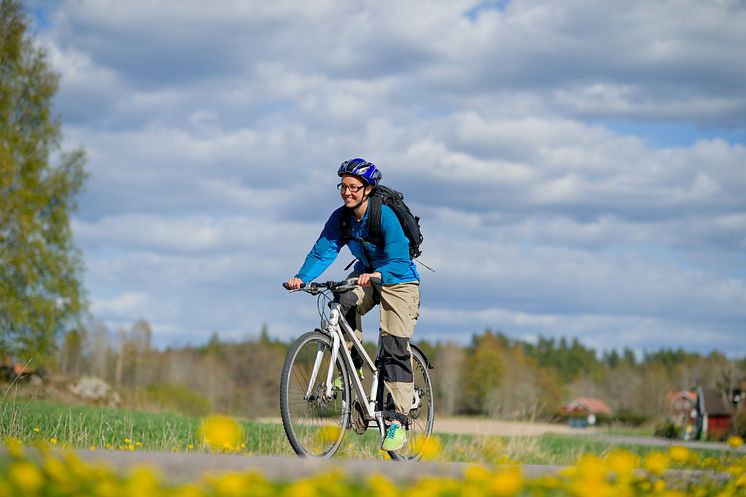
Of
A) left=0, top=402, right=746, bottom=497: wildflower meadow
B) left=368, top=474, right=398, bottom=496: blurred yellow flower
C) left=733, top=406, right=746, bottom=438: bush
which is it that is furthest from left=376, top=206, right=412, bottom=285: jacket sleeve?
left=733, top=406, right=746, bottom=438: bush

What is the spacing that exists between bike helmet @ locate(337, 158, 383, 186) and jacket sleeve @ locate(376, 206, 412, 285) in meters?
0.27

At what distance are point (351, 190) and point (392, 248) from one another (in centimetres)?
58

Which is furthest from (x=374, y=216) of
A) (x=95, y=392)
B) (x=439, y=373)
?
(x=439, y=373)

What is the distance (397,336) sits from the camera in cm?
791

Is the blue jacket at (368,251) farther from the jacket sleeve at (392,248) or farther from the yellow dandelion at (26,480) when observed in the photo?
the yellow dandelion at (26,480)

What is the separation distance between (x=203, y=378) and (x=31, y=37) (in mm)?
74386

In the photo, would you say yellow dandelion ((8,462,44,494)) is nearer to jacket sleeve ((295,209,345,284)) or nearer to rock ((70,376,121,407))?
jacket sleeve ((295,209,345,284))

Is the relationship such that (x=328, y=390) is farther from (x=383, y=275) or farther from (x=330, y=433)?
(x=383, y=275)

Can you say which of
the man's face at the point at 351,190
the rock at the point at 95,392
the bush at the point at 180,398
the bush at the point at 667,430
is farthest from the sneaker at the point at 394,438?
the bush at the point at 667,430

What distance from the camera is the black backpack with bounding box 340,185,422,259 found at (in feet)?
25.3

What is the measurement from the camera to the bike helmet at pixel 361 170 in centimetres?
759

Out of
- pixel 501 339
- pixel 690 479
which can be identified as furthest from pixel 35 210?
pixel 501 339

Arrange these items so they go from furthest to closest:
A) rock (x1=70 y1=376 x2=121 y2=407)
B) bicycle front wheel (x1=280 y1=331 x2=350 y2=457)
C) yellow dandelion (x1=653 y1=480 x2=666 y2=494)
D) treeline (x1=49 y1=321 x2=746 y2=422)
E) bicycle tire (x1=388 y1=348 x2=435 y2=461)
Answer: treeline (x1=49 y1=321 x2=746 y2=422)
rock (x1=70 y1=376 x2=121 y2=407)
bicycle tire (x1=388 y1=348 x2=435 y2=461)
bicycle front wheel (x1=280 y1=331 x2=350 y2=457)
yellow dandelion (x1=653 y1=480 x2=666 y2=494)

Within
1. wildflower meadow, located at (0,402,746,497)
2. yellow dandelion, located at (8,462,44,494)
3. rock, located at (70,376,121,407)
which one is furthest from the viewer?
rock, located at (70,376,121,407)
